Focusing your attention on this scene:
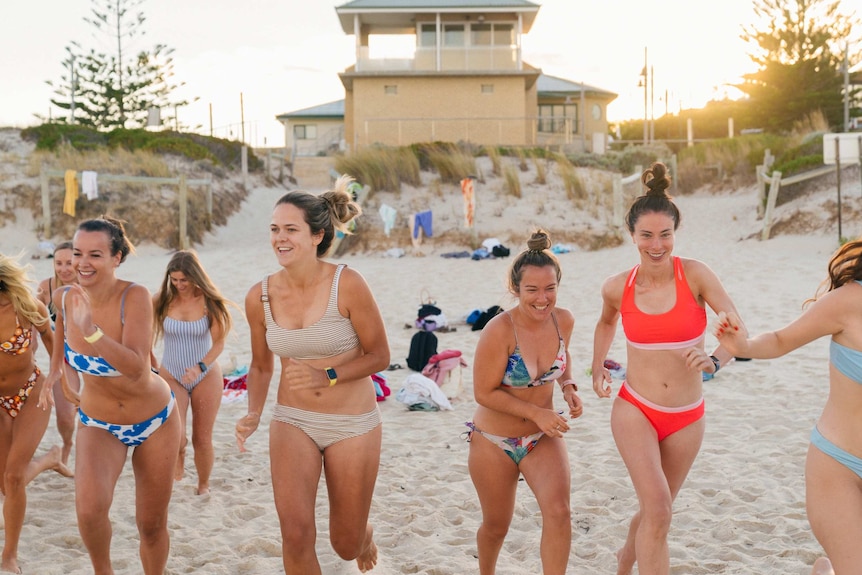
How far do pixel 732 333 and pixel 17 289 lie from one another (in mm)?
3299

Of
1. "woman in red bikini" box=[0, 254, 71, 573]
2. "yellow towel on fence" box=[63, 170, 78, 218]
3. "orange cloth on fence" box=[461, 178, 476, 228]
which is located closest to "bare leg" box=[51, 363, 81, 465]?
"woman in red bikini" box=[0, 254, 71, 573]

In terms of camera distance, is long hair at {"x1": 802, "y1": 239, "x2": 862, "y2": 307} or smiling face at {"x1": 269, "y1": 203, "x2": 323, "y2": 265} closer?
long hair at {"x1": 802, "y1": 239, "x2": 862, "y2": 307}

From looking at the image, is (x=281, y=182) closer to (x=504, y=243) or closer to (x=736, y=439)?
(x=504, y=243)

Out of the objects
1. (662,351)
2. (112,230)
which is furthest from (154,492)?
(662,351)

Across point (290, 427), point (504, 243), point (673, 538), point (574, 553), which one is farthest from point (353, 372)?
point (504, 243)

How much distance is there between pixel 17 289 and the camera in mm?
4020

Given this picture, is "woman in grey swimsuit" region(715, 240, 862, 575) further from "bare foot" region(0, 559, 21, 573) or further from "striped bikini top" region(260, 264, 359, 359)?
"bare foot" region(0, 559, 21, 573)

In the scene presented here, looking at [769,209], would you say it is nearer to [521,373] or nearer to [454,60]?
[521,373]

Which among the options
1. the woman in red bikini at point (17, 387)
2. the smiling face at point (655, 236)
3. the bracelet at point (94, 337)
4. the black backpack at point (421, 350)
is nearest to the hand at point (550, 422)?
the smiling face at point (655, 236)

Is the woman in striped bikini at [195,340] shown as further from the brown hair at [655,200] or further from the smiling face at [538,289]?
the brown hair at [655,200]

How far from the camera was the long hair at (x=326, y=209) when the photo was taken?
334 cm

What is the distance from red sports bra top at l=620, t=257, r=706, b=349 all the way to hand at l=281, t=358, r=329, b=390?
133 cm

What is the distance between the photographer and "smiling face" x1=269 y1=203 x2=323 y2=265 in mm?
3287

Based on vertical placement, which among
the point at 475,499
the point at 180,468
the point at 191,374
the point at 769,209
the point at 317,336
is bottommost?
the point at 475,499
